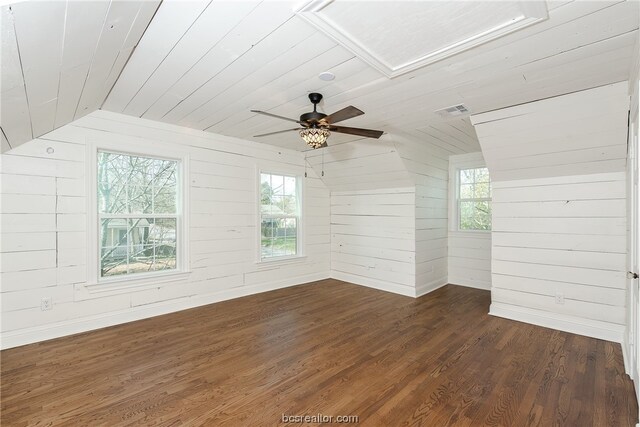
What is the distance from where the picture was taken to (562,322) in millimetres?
3322

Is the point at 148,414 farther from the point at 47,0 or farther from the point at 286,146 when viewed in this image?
the point at 286,146

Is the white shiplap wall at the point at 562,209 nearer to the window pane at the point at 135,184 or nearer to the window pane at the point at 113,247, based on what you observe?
the window pane at the point at 135,184

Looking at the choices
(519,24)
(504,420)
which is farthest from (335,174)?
(504,420)

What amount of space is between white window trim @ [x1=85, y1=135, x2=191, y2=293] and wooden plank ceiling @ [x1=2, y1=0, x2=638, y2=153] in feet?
1.28

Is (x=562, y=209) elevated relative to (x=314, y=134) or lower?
lower

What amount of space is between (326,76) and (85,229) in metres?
2.96

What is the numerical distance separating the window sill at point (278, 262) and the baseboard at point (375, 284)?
795 millimetres

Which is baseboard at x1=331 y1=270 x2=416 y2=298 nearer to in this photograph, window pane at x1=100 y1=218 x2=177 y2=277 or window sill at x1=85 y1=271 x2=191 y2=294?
→ window sill at x1=85 y1=271 x2=191 y2=294

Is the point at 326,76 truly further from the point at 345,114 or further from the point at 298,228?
the point at 298,228

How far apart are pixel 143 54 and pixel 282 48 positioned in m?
1.01

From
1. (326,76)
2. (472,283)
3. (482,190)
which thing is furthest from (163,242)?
(482,190)

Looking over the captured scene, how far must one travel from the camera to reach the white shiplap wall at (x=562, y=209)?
2.88 m

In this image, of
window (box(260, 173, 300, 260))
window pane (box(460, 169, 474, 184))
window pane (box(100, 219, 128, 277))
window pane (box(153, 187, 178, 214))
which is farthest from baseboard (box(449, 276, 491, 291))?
window pane (box(100, 219, 128, 277))

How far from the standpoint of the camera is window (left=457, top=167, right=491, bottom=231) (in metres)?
5.11
